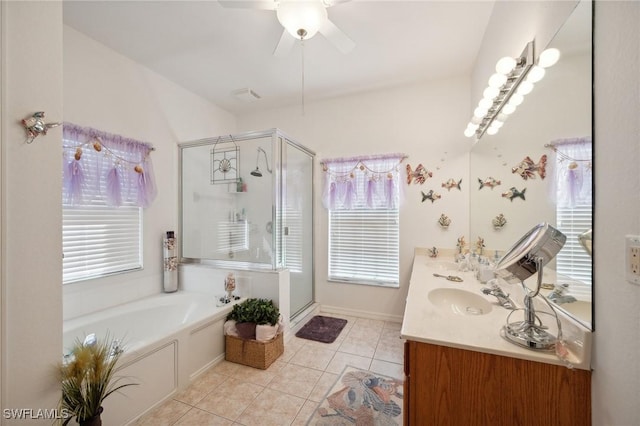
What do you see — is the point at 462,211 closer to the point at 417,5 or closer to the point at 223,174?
the point at 417,5

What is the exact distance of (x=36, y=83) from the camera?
104cm

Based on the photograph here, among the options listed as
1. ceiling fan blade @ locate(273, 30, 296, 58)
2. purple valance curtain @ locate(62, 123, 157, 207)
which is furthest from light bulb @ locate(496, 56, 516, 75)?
purple valance curtain @ locate(62, 123, 157, 207)

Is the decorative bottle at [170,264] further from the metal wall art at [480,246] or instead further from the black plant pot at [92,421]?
the metal wall art at [480,246]

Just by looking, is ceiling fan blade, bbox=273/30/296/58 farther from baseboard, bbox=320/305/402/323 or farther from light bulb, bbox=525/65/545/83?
baseboard, bbox=320/305/402/323

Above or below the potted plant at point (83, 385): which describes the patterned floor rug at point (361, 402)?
below

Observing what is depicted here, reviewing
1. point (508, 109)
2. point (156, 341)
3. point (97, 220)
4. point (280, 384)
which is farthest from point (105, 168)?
point (508, 109)

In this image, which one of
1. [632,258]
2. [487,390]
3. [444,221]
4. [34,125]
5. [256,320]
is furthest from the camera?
[444,221]

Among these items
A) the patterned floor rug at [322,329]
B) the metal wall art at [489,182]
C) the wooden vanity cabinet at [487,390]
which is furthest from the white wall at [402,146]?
the wooden vanity cabinet at [487,390]

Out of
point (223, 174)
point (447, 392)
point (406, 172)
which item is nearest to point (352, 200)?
point (406, 172)

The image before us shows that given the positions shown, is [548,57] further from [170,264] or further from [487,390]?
[170,264]

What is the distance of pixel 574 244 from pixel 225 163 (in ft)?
9.43

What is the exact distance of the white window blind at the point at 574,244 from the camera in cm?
85

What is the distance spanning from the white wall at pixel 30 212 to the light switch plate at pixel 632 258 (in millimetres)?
2009

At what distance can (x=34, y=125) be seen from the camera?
1.01 m
